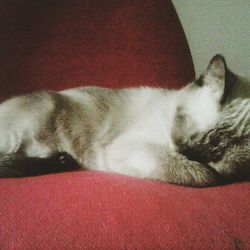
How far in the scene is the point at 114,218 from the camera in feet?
2.96

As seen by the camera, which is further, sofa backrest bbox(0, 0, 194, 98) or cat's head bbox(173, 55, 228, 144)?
sofa backrest bbox(0, 0, 194, 98)

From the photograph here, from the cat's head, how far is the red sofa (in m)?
0.24

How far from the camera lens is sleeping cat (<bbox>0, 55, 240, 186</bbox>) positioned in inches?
52.7

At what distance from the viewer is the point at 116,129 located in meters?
1.65

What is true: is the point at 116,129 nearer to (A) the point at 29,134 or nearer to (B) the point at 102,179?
(A) the point at 29,134

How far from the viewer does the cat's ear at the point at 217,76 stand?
1.38 m

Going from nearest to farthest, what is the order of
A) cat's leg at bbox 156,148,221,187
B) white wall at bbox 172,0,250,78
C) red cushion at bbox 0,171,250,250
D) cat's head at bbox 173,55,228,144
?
1. red cushion at bbox 0,171,250,250
2. cat's leg at bbox 156,148,221,187
3. cat's head at bbox 173,55,228,144
4. white wall at bbox 172,0,250,78

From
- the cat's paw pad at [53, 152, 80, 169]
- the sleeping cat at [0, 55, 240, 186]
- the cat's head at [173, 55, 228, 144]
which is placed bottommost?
the cat's paw pad at [53, 152, 80, 169]

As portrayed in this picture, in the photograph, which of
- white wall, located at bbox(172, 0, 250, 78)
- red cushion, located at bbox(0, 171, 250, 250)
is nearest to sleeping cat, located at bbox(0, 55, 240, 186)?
red cushion, located at bbox(0, 171, 250, 250)

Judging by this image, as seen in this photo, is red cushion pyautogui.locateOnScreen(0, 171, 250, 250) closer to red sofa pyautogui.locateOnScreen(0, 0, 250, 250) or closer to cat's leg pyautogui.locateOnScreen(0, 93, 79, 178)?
red sofa pyautogui.locateOnScreen(0, 0, 250, 250)

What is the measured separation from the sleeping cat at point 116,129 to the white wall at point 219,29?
590 millimetres

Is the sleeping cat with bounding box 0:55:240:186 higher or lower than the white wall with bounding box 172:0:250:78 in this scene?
lower

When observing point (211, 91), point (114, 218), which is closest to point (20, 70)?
point (211, 91)

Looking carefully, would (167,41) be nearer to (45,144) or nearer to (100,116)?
(100,116)
